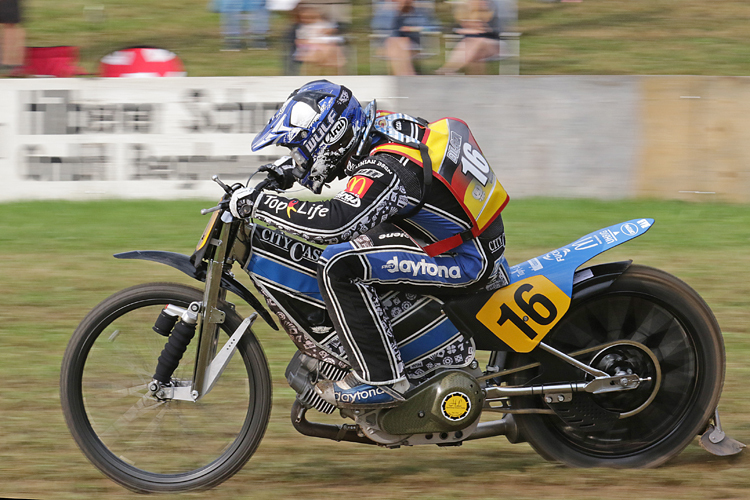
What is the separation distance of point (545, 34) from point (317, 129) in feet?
34.9

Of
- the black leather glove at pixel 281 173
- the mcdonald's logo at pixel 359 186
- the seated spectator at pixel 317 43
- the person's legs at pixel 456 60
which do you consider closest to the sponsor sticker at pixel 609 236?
the mcdonald's logo at pixel 359 186

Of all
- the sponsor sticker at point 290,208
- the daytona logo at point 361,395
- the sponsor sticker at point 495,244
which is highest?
the sponsor sticker at point 290,208

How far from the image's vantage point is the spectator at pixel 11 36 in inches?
448

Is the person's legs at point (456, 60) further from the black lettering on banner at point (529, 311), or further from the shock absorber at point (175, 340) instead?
the shock absorber at point (175, 340)

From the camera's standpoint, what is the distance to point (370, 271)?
393cm

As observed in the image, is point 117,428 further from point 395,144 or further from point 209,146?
point 209,146

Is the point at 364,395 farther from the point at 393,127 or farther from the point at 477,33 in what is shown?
the point at 477,33

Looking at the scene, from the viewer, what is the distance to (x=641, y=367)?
4.35 metres

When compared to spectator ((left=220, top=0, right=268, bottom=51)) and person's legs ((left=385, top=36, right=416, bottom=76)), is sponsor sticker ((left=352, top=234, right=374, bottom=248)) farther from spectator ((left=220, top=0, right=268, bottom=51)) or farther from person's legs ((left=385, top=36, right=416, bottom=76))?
spectator ((left=220, top=0, right=268, bottom=51))

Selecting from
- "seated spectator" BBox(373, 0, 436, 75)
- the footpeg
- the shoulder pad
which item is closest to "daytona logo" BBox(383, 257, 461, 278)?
the shoulder pad

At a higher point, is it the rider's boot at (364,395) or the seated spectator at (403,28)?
the seated spectator at (403,28)

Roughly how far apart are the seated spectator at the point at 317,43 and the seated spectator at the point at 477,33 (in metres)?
1.29

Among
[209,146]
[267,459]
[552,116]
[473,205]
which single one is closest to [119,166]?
[209,146]

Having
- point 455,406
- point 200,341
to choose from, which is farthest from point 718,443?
point 200,341
